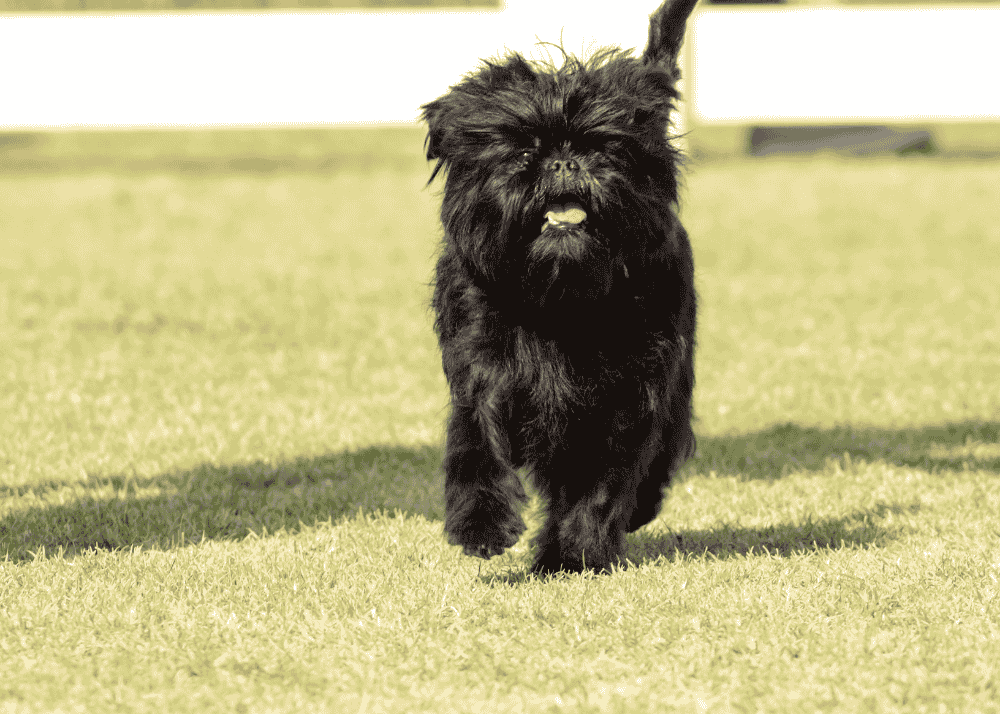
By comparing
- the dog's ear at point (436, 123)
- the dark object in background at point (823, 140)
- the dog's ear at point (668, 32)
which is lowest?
the dark object in background at point (823, 140)

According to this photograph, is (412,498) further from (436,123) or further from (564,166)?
(564,166)

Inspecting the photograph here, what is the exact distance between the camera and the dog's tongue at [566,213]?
363 cm

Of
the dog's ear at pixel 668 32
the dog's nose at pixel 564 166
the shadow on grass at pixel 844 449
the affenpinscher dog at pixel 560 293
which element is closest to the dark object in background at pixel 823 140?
the shadow on grass at pixel 844 449

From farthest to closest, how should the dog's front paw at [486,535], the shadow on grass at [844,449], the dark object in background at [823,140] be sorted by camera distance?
the dark object in background at [823,140] → the shadow on grass at [844,449] → the dog's front paw at [486,535]

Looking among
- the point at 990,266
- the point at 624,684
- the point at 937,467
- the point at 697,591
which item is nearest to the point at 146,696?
the point at 624,684

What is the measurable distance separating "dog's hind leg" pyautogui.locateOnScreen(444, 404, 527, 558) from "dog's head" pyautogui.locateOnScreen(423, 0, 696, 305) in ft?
1.87

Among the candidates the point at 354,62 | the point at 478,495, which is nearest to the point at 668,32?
the point at 478,495

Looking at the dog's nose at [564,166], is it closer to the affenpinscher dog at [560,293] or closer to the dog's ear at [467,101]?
the affenpinscher dog at [560,293]

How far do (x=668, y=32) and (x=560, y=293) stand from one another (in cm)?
128

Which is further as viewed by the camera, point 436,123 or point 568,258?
point 436,123

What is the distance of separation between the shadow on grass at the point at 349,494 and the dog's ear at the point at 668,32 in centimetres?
182

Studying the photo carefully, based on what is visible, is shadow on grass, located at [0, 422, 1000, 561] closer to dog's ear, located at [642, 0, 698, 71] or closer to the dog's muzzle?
the dog's muzzle

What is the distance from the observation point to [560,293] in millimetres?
3770

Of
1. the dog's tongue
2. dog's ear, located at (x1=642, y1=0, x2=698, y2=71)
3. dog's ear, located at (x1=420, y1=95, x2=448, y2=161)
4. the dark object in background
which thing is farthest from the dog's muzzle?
the dark object in background
